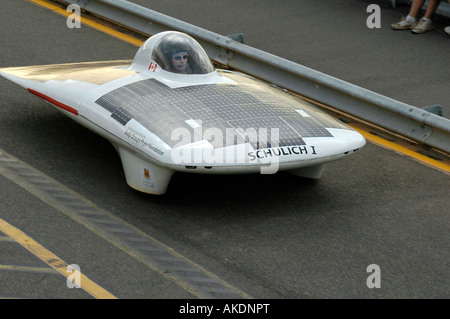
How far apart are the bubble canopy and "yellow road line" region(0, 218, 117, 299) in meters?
2.09

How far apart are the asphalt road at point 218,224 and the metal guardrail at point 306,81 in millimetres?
375

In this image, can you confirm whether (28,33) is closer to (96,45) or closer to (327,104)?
(96,45)

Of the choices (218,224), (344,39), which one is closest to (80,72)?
(218,224)

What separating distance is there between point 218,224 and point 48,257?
1.35 m

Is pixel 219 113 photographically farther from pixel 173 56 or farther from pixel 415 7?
pixel 415 7

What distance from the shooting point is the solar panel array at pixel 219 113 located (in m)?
6.98

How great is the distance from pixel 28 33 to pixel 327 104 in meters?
4.30

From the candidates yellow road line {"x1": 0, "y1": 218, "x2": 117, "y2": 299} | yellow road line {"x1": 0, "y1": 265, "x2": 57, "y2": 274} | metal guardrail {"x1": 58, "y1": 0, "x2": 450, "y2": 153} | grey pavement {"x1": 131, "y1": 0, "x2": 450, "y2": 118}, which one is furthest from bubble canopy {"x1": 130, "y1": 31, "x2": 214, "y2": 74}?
grey pavement {"x1": 131, "y1": 0, "x2": 450, "y2": 118}

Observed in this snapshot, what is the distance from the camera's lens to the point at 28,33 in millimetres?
11570

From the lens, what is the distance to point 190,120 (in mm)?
7094

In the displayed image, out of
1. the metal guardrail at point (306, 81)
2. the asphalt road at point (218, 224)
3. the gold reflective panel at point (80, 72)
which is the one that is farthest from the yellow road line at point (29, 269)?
the metal guardrail at point (306, 81)

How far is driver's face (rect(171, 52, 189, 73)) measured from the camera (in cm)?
789

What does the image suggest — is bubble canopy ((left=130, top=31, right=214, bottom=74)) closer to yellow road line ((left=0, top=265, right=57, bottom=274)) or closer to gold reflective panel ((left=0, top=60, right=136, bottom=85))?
gold reflective panel ((left=0, top=60, right=136, bottom=85))
